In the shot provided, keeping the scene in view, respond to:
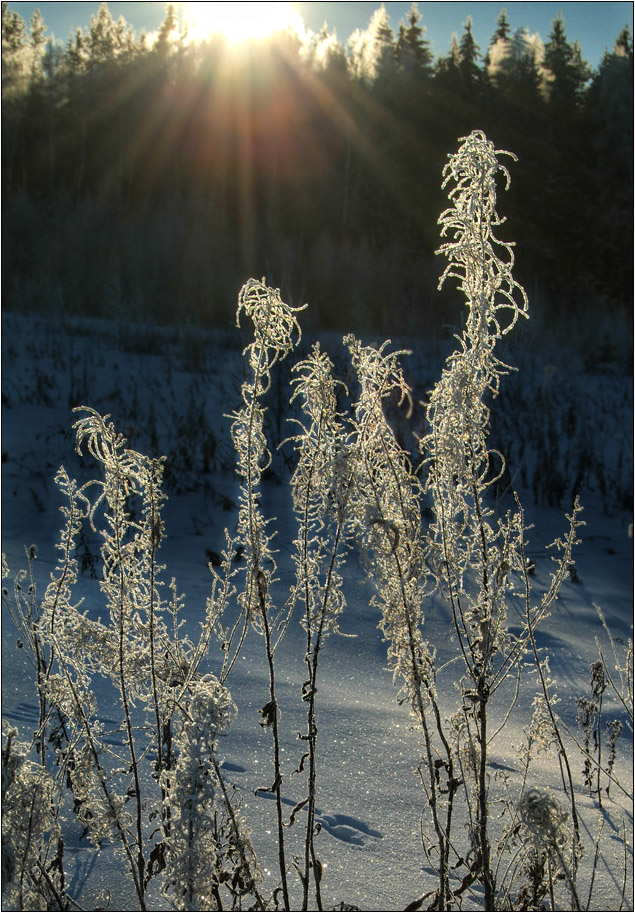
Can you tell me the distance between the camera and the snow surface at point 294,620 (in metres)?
1.81

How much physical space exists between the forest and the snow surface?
528cm

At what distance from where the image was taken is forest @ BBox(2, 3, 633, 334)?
1575 centimetres

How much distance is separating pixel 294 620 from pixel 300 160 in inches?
913

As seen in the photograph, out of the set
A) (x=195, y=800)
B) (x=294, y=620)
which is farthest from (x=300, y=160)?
(x=195, y=800)

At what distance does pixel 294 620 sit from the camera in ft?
12.2

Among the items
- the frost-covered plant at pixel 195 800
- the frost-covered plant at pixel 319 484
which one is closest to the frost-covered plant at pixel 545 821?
the frost-covered plant at pixel 319 484

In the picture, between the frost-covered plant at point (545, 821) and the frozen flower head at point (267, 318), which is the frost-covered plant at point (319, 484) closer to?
the frozen flower head at point (267, 318)

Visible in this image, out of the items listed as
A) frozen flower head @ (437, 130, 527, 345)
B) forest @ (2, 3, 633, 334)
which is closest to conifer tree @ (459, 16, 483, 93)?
forest @ (2, 3, 633, 334)

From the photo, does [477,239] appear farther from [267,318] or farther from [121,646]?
[121,646]

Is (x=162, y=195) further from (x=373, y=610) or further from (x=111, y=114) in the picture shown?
(x=373, y=610)

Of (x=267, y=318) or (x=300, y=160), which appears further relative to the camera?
(x=300, y=160)

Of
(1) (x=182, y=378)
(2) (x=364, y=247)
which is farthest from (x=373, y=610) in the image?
(2) (x=364, y=247)

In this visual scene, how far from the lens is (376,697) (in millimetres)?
2816

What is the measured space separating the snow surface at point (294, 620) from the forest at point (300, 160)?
5.28 metres
